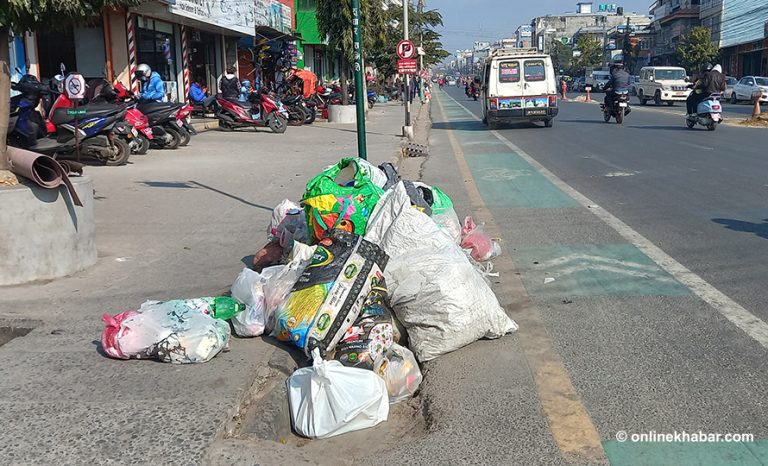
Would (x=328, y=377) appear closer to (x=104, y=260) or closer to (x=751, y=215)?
(x=104, y=260)

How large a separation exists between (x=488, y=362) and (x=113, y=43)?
58.2ft

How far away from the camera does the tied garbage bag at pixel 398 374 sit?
13.4 feet

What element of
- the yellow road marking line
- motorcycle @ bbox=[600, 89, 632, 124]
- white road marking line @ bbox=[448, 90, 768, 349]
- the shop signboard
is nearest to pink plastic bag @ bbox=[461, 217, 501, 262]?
the yellow road marking line

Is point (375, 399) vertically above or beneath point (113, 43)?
beneath

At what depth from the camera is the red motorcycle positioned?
2053cm

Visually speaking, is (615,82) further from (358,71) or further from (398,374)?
(398,374)

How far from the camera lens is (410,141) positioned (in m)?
19.8

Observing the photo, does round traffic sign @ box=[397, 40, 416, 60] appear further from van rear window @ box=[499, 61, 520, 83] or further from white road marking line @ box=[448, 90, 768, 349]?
white road marking line @ box=[448, 90, 768, 349]

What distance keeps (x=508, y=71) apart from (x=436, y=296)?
19.6 metres

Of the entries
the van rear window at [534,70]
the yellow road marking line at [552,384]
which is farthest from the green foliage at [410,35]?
the yellow road marking line at [552,384]

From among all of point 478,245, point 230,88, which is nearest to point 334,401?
point 478,245

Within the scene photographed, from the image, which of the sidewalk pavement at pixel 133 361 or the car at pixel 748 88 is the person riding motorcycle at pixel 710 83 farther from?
the car at pixel 748 88

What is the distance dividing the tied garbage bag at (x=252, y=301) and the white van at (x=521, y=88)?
18.8 meters

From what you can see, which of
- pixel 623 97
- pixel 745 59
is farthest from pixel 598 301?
pixel 745 59
